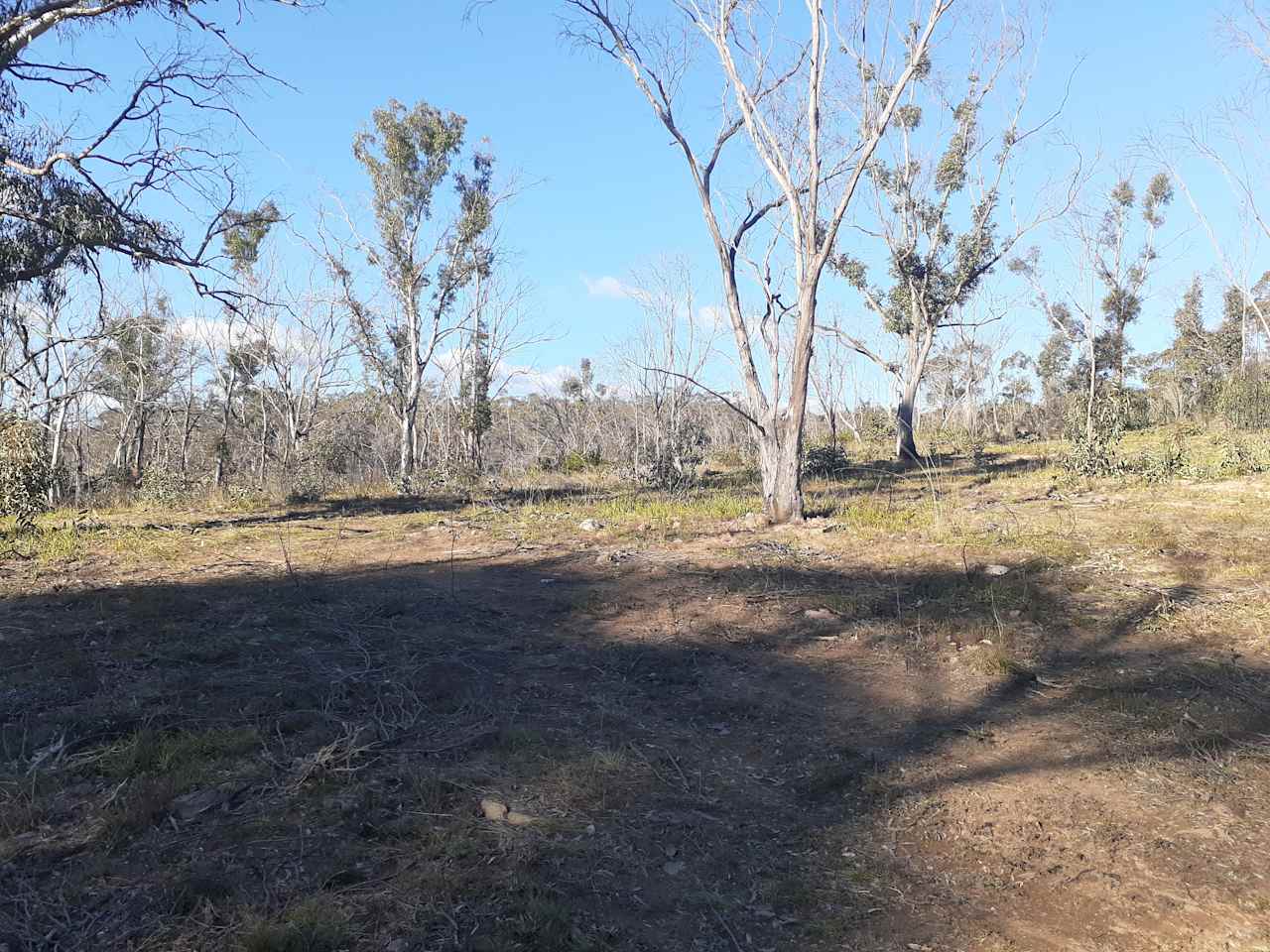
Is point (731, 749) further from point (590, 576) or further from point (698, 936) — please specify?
point (590, 576)


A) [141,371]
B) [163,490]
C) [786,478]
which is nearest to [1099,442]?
[786,478]

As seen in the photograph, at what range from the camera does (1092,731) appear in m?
3.63

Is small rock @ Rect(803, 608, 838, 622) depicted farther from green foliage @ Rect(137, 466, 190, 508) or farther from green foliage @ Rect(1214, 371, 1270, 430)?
green foliage @ Rect(1214, 371, 1270, 430)

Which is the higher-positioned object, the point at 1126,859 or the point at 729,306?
the point at 729,306

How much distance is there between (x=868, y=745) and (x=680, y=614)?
2007 mm

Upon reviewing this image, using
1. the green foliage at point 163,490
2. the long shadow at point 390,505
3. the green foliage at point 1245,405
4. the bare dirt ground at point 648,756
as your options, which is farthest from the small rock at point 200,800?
the green foliage at point 1245,405

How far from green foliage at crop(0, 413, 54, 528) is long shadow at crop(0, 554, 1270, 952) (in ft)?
13.1

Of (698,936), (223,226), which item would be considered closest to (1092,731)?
(698,936)

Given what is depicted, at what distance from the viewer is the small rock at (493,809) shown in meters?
2.89

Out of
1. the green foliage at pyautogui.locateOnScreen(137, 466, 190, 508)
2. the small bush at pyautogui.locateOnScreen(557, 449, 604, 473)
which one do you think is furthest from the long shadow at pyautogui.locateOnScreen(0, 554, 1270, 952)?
the small bush at pyautogui.locateOnScreen(557, 449, 604, 473)

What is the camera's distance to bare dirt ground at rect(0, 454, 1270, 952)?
Answer: 241cm

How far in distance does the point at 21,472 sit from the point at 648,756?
8586mm

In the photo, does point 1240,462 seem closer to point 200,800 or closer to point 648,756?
point 648,756

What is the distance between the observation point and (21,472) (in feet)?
29.0
